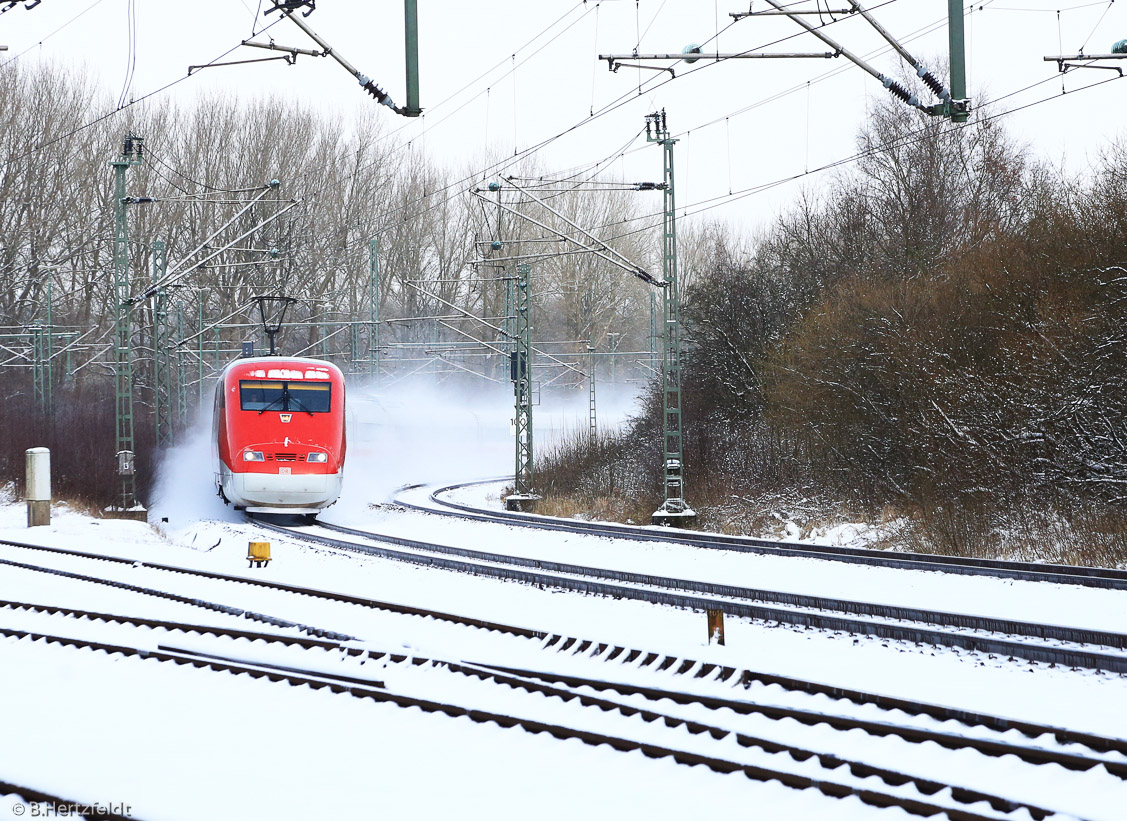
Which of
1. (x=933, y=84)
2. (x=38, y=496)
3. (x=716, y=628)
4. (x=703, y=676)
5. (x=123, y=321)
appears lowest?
(x=703, y=676)

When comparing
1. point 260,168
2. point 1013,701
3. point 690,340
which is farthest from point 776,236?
point 260,168

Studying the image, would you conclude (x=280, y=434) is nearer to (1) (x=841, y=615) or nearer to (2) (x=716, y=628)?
(1) (x=841, y=615)

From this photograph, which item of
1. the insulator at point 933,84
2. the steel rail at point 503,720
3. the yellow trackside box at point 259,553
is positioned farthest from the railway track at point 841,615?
the insulator at point 933,84

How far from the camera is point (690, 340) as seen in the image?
→ 106 feet

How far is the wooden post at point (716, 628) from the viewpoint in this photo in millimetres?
9859

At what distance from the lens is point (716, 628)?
990 cm

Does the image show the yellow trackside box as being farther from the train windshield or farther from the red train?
the train windshield

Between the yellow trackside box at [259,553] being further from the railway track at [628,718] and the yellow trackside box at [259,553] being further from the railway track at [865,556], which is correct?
the railway track at [865,556]

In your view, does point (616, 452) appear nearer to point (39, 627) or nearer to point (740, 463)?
point (740, 463)

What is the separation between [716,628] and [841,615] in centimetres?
184

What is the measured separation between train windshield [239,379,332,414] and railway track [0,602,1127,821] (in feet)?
36.2

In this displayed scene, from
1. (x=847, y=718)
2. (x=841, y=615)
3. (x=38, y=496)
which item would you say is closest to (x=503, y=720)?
(x=847, y=718)

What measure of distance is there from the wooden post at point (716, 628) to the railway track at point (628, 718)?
1.89 m

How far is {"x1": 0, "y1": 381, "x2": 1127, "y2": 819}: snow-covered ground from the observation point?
590 centimetres
